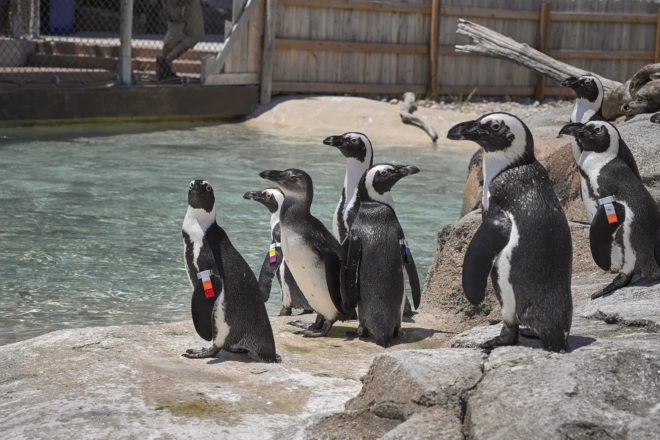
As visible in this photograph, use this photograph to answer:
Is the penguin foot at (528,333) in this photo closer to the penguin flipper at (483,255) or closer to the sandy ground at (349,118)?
the penguin flipper at (483,255)

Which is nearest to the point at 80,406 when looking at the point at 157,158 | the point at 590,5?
the point at 157,158

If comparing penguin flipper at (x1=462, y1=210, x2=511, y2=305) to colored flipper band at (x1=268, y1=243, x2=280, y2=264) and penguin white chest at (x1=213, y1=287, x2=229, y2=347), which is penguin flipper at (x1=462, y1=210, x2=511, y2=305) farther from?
colored flipper band at (x1=268, y1=243, x2=280, y2=264)

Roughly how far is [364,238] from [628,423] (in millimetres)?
2404

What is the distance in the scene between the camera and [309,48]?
1571cm

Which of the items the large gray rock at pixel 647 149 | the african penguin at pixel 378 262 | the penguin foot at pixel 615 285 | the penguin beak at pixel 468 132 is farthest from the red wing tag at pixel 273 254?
the penguin beak at pixel 468 132

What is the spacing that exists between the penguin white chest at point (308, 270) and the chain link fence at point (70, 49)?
8.91 meters

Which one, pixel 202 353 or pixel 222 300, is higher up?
pixel 222 300

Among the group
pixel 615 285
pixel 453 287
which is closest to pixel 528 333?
pixel 615 285

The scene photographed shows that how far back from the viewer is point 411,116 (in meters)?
14.2

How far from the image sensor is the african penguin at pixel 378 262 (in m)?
5.08

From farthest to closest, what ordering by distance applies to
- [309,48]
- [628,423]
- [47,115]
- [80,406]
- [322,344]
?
[309,48], [47,115], [322,344], [80,406], [628,423]

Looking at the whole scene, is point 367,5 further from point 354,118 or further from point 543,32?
point 543,32

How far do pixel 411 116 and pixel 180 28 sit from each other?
132 inches

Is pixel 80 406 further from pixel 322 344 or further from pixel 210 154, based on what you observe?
pixel 210 154
